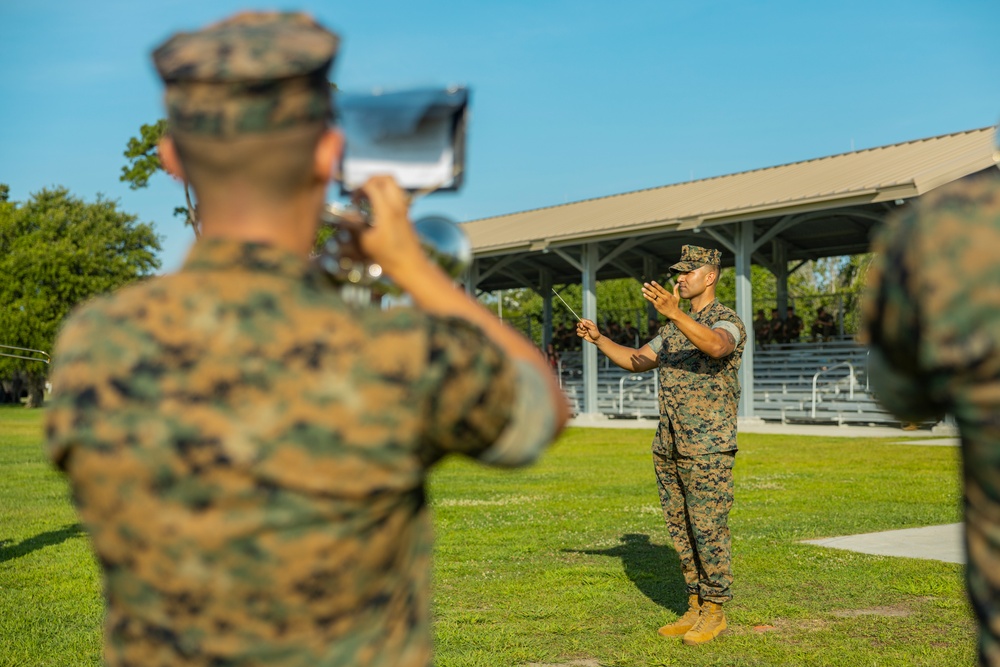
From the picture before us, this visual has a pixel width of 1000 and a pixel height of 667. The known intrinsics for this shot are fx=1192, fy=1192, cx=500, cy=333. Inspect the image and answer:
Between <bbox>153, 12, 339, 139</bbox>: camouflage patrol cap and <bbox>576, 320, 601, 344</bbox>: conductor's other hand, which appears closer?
<bbox>153, 12, 339, 139</bbox>: camouflage patrol cap

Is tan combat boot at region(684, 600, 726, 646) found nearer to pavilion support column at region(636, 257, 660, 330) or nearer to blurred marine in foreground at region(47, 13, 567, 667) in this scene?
blurred marine in foreground at region(47, 13, 567, 667)

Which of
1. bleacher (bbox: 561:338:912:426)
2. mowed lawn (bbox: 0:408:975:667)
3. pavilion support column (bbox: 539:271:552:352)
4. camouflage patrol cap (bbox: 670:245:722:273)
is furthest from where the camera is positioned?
pavilion support column (bbox: 539:271:552:352)

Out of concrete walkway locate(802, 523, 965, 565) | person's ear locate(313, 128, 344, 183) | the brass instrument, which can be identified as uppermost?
person's ear locate(313, 128, 344, 183)

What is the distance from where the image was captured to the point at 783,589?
27.6 ft

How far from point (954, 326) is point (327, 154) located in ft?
3.41

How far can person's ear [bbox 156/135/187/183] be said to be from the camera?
202cm

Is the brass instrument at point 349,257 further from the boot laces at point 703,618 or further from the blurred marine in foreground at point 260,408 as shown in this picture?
the boot laces at point 703,618

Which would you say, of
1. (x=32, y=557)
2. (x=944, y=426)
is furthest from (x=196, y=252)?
(x=944, y=426)

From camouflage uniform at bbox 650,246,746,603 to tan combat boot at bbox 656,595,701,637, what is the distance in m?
0.10

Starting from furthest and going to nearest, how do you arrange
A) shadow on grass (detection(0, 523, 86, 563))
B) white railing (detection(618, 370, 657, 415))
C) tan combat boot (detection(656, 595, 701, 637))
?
white railing (detection(618, 370, 657, 415)), shadow on grass (detection(0, 523, 86, 563)), tan combat boot (detection(656, 595, 701, 637))

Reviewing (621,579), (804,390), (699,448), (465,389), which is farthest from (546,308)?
(465,389)

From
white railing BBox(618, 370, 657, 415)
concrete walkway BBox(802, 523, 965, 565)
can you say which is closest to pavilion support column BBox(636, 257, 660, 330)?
white railing BBox(618, 370, 657, 415)

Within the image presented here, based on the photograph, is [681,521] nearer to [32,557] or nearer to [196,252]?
[196,252]

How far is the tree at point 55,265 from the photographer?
191ft
